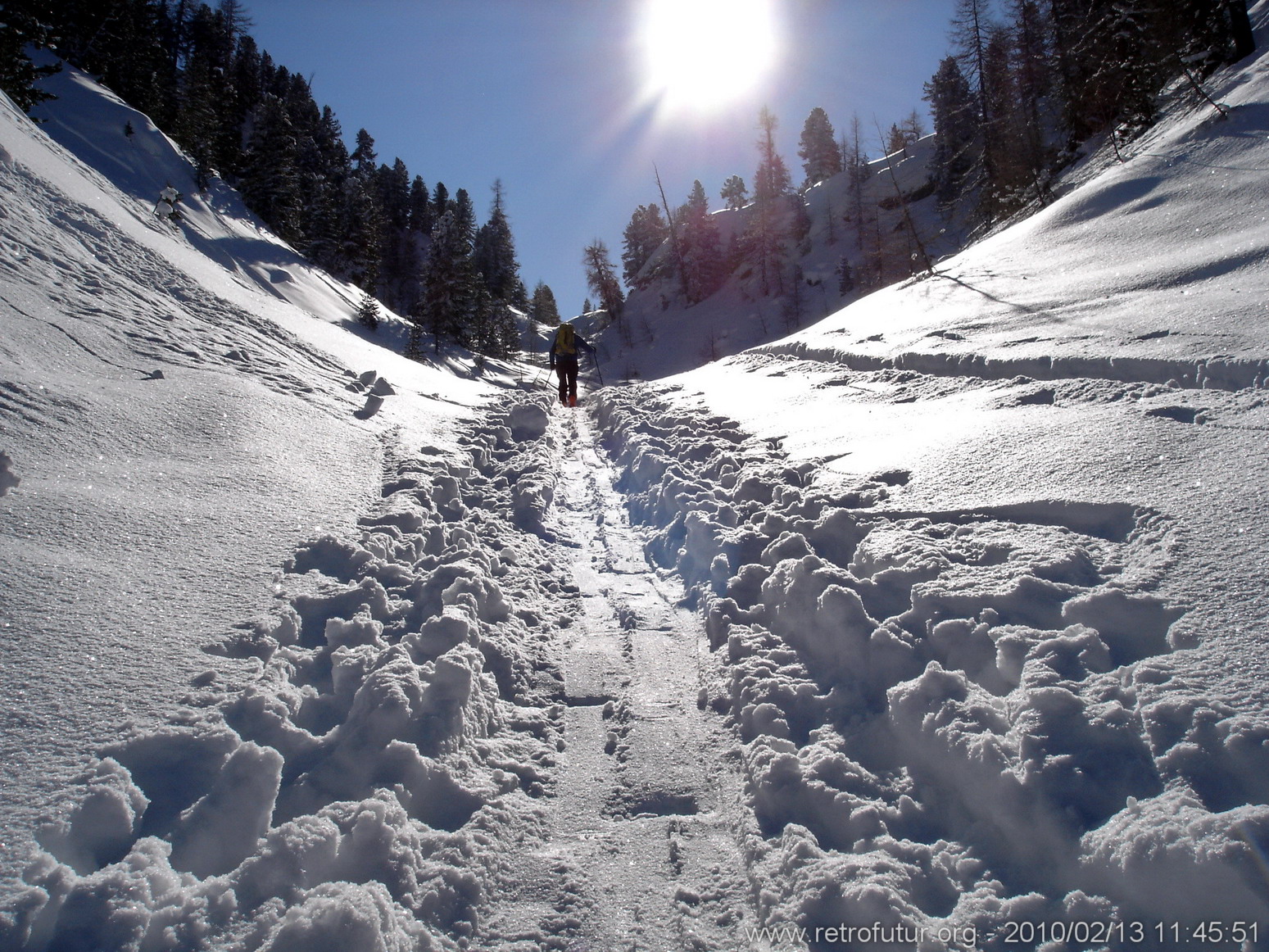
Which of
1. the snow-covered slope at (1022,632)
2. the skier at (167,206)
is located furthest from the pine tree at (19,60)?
the snow-covered slope at (1022,632)

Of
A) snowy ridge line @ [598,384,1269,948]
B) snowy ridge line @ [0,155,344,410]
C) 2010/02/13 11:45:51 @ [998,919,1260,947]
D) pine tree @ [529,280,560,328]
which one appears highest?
pine tree @ [529,280,560,328]

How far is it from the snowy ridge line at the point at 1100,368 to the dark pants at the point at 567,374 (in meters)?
8.42

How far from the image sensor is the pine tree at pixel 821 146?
76375mm

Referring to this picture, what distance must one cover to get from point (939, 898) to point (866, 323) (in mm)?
14916

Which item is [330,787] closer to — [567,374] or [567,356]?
[567,356]

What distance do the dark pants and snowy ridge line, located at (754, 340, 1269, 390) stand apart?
8.42 m

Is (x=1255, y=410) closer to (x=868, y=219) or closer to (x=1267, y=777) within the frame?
(x=1267, y=777)

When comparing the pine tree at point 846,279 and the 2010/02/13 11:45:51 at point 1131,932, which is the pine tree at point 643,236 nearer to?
the pine tree at point 846,279

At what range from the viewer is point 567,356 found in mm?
16531

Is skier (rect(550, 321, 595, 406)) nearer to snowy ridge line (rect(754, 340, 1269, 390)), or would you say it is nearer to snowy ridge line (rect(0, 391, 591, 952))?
snowy ridge line (rect(754, 340, 1269, 390))

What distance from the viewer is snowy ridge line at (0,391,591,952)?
2.11m

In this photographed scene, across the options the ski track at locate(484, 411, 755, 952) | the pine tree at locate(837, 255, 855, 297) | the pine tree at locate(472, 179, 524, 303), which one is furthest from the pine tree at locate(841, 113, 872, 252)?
the ski track at locate(484, 411, 755, 952)

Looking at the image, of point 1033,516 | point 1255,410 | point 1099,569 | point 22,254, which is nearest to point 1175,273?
point 1255,410

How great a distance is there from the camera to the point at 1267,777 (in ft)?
6.58
